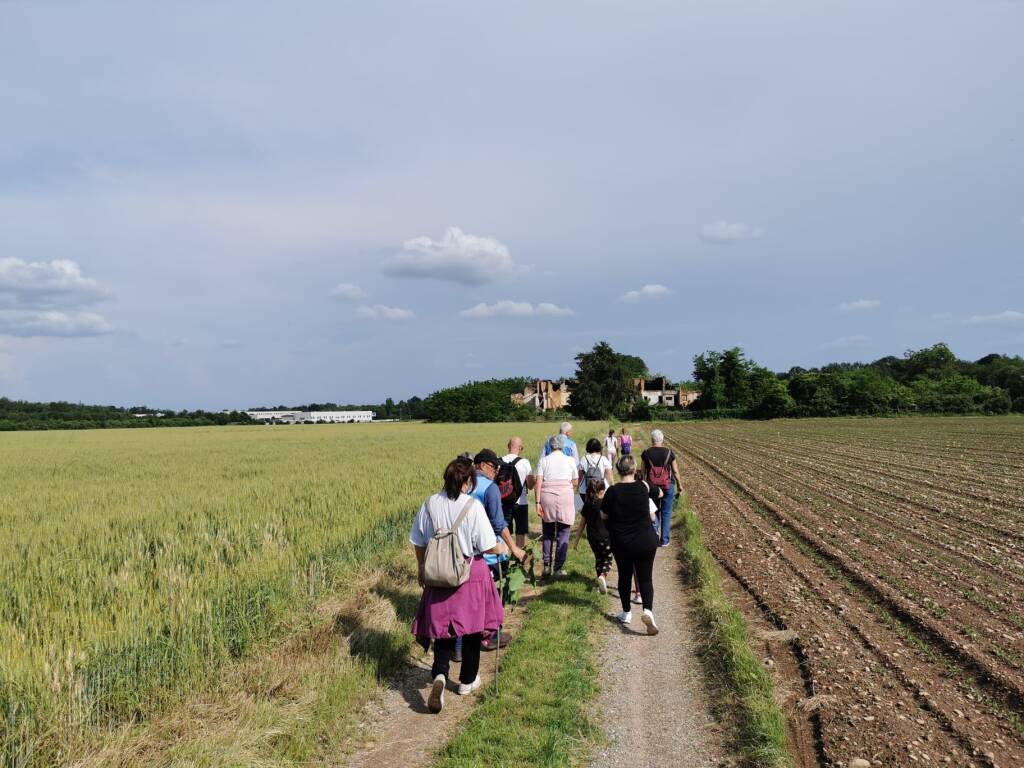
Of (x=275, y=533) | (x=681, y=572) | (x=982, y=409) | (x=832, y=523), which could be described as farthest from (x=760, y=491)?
(x=982, y=409)

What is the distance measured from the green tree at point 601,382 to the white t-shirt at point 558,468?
88121 mm

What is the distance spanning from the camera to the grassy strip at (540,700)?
388 cm

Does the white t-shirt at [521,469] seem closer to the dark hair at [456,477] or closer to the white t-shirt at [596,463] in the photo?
the white t-shirt at [596,463]

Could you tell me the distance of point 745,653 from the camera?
526cm

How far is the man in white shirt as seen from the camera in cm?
790

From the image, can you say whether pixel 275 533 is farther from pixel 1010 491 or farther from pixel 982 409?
pixel 982 409

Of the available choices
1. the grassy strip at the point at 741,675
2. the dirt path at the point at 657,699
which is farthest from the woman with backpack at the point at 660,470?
the dirt path at the point at 657,699

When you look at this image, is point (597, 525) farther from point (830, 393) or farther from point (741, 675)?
point (830, 393)

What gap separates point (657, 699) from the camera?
4.72 meters

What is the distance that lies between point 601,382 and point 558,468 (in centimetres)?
8856

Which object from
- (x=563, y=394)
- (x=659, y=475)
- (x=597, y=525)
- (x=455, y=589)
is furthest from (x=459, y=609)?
(x=563, y=394)

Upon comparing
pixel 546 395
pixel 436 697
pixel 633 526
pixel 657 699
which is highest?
pixel 546 395

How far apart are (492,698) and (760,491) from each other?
13598 millimetres

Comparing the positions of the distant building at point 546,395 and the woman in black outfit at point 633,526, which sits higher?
the distant building at point 546,395
